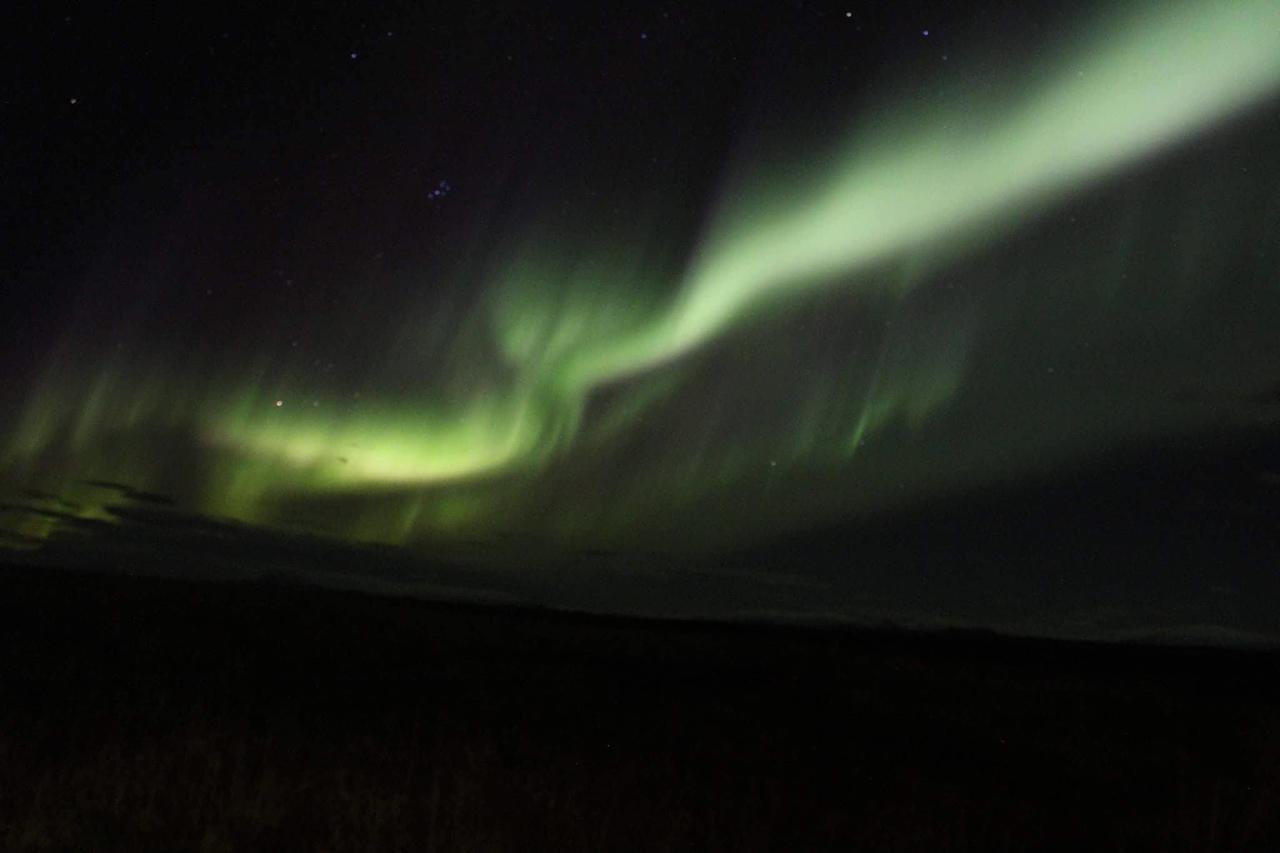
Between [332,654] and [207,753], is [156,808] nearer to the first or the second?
[207,753]

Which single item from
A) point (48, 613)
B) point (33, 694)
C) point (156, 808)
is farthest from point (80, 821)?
point (48, 613)

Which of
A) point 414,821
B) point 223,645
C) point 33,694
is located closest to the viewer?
point 414,821

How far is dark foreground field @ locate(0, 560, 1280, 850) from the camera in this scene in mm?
9023

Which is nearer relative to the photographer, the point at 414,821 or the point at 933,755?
the point at 414,821

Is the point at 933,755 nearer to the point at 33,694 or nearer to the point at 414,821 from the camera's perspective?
the point at 414,821

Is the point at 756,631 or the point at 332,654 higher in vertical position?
the point at 756,631

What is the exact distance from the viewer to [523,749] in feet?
34.2

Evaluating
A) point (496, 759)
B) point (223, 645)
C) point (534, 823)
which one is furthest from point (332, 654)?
point (534, 823)

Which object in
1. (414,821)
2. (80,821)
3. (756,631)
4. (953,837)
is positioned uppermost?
(756,631)

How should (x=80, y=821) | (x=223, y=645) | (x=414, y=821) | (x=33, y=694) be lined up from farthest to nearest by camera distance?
(x=223, y=645) → (x=33, y=694) → (x=414, y=821) → (x=80, y=821)

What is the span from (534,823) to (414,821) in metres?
1.01

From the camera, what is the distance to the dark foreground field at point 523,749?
902cm

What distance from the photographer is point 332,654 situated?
44.8 ft

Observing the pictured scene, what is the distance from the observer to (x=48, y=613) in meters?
13.3
